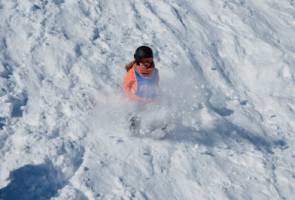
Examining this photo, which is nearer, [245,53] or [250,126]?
[250,126]

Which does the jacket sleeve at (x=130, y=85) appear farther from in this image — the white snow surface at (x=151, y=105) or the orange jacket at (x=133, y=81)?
the white snow surface at (x=151, y=105)

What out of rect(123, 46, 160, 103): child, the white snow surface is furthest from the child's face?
the white snow surface

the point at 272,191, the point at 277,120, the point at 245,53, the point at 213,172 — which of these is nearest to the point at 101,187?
the point at 213,172

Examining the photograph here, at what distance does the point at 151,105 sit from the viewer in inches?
214

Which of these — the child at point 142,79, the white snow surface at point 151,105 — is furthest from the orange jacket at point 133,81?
the white snow surface at point 151,105

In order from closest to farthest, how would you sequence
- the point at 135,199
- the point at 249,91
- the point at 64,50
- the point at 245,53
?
the point at 135,199
the point at 64,50
the point at 249,91
the point at 245,53

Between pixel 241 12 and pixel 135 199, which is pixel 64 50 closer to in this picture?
pixel 135 199

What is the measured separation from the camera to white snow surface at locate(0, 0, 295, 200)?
4.36 metres

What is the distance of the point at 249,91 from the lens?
248 inches

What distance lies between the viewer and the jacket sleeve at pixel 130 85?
5.25 metres

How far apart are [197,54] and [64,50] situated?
2.05 metres

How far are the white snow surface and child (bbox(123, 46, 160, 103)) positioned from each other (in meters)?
0.20

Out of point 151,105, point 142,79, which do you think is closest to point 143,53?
point 142,79

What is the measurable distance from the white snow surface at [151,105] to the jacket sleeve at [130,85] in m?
0.14
